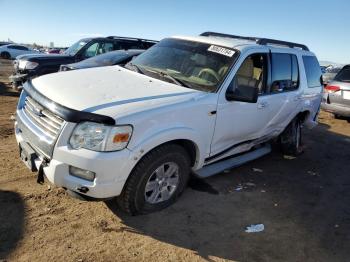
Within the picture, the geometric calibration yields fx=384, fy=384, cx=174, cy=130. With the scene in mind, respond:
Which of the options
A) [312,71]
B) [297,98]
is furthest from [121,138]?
[312,71]

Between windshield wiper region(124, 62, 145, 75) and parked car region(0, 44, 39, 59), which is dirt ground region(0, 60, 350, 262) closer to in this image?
windshield wiper region(124, 62, 145, 75)

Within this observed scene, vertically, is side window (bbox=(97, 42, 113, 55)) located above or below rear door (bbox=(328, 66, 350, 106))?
above

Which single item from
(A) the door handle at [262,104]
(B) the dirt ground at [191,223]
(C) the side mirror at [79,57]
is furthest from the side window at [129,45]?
(A) the door handle at [262,104]

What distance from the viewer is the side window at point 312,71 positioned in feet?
22.2

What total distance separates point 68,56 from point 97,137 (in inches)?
332

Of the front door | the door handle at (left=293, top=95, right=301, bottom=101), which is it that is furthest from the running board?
the door handle at (left=293, top=95, right=301, bottom=101)

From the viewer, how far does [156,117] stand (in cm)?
374

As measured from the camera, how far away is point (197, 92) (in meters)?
4.35

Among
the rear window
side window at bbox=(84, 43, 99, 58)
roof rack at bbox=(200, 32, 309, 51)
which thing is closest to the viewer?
roof rack at bbox=(200, 32, 309, 51)

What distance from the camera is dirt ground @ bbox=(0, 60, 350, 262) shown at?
3.57m

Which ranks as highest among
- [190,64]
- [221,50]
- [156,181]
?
[221,50]

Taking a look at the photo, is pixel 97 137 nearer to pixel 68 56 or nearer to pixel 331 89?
pixel 68 56

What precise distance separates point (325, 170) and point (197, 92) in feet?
11.0

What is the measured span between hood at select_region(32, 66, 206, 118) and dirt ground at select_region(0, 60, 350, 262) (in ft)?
4.04
